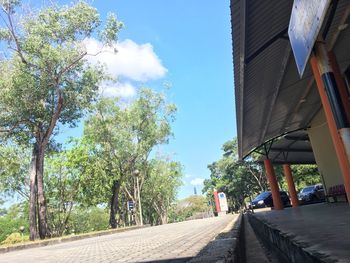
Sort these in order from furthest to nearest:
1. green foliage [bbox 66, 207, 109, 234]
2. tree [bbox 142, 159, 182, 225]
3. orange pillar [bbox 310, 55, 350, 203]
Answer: green foliage [bbox 66, 207, 109, 234], tree [bbox 142, 159, 182, 225], orange pillar [bbox 310, 55, 350, 203]

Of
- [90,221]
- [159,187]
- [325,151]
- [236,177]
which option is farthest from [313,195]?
[90,221]

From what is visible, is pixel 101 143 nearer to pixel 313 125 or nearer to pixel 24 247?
pixel 24 247

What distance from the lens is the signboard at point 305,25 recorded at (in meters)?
2.64

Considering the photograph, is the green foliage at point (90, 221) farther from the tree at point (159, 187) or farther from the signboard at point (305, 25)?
the signboard at point (305, 25)

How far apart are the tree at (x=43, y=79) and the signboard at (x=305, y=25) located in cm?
1990

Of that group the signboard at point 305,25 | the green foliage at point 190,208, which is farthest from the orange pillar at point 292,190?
the green foliage at point 190,208

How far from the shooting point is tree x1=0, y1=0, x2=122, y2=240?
21547 mm

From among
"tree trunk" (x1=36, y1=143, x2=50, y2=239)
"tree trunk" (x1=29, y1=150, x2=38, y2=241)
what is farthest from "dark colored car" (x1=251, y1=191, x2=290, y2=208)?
"tree trunk" (x1=29, y1=150, x2=38, y2=241)

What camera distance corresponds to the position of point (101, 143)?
117 ft

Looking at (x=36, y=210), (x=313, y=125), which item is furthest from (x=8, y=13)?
(x=313, y=125)

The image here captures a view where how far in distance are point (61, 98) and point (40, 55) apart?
2724mm

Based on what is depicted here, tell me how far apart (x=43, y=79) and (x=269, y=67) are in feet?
53.8

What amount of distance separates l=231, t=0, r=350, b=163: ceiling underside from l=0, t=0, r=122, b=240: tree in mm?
12048

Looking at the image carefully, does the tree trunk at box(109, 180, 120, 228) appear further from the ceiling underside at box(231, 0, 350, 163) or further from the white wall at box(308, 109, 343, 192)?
the white wall at box(308, 109, 343, 192)
